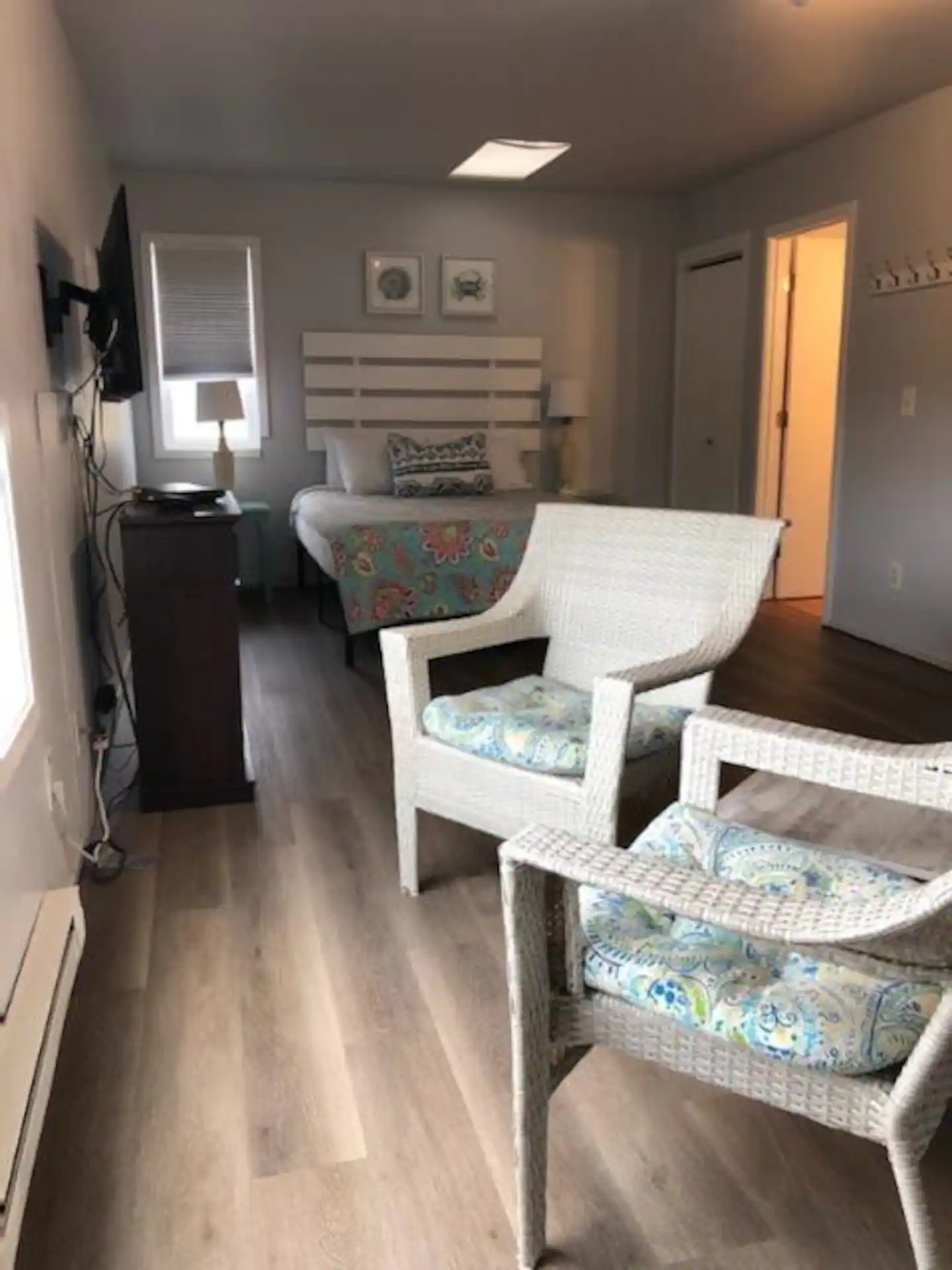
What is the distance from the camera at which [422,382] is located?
626 centimetres

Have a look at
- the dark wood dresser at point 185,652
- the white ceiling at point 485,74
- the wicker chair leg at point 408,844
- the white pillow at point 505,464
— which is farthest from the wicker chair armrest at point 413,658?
the white pillow at point 505,464

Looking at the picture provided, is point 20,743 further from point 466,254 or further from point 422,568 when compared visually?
point 466,254

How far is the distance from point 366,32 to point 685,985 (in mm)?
3346

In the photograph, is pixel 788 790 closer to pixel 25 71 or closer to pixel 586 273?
pixel 25 71

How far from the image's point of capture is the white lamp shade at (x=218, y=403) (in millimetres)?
5406

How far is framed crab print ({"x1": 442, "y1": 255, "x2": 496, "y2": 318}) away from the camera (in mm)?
6180

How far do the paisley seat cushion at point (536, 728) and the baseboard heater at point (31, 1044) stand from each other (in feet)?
2.80

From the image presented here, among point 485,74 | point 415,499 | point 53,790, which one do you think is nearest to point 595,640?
point 53,790

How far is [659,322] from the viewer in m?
6.61

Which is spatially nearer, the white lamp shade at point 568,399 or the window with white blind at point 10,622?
the window with white blind at point 10,622

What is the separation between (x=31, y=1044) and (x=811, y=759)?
1.26 metres

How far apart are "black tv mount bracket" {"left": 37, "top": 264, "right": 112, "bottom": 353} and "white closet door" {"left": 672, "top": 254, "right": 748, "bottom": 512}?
393cm

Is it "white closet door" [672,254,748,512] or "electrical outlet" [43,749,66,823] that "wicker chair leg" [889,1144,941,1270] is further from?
"white closet door" [672,254,748,512]

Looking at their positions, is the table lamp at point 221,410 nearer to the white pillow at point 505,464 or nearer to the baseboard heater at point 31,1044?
the white pillow at point 505,464
